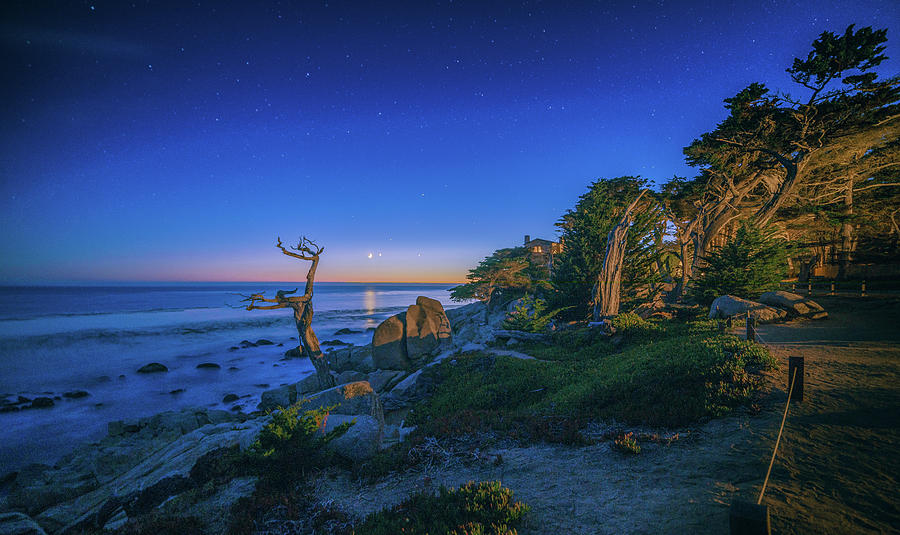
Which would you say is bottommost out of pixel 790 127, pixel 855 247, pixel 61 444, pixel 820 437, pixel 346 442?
pixel 61 444

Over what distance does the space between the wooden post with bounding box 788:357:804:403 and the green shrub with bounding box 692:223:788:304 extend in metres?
12.0

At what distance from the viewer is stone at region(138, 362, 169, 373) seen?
81.1ft

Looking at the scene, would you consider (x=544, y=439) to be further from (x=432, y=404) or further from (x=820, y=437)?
(x=432, y=404)

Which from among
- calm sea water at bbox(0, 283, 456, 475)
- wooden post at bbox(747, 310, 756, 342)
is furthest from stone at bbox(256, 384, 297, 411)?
wooden post at bbox(747, 310, 756, 342)

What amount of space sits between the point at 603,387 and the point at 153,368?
3219cm

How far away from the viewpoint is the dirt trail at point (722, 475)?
346 cm

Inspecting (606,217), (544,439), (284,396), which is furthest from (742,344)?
(284,396)

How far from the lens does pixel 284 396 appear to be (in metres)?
17.2

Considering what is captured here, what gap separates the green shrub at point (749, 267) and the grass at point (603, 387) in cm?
498

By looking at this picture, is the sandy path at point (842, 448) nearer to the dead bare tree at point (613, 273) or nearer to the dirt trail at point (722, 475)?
the dirt trail at point (722, 475)

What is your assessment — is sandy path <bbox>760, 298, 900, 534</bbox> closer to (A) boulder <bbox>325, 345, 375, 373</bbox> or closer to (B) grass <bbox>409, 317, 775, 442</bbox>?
(B) grass <bbox>409, 317, 775, 442</bbox>

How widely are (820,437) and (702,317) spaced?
11589mm

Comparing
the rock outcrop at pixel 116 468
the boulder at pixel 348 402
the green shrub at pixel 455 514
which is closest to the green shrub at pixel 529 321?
the boulder at pixel 348 402

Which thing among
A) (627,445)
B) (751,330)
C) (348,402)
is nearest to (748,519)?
(627,445)
